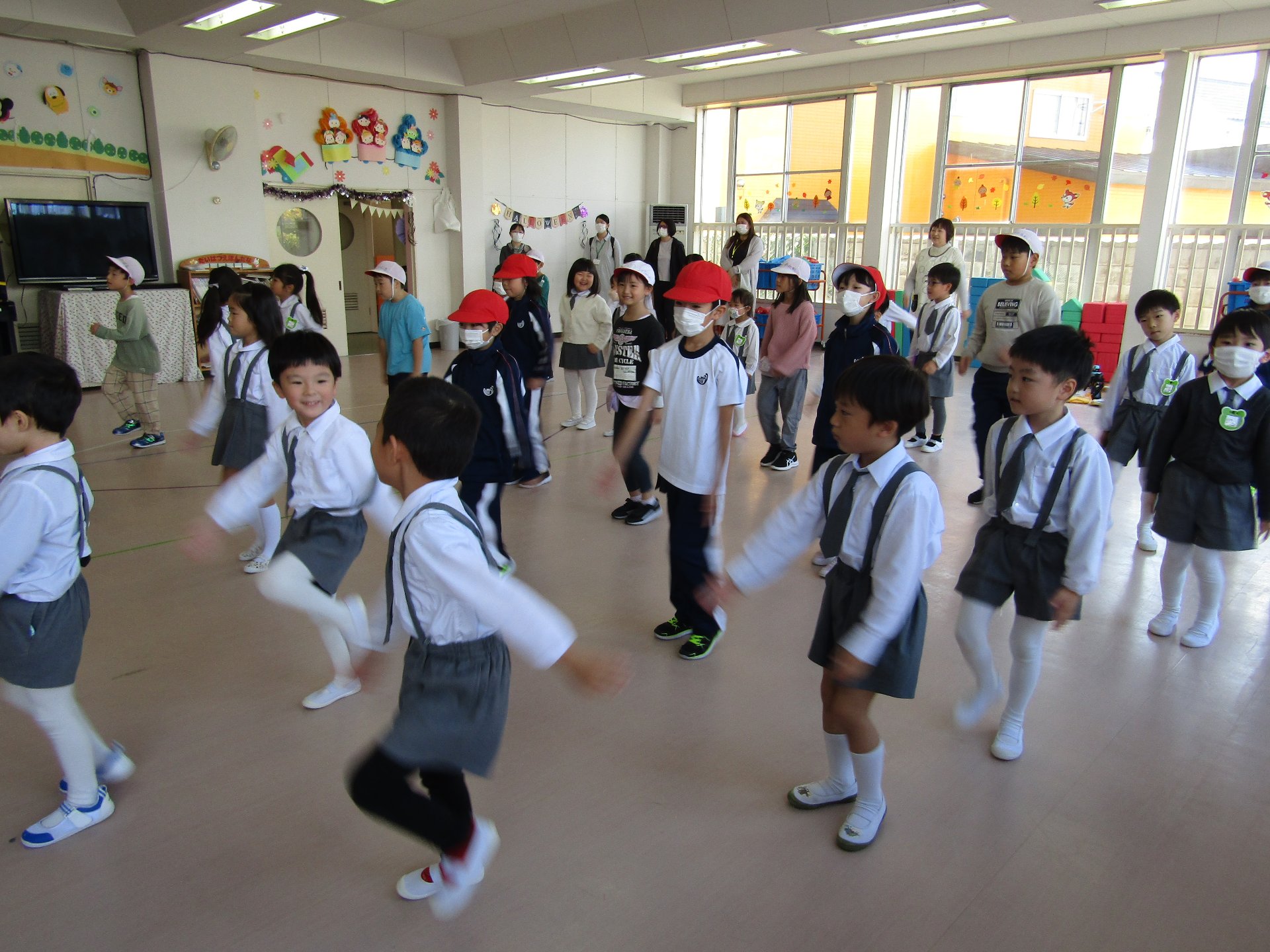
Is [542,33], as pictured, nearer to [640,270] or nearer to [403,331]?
[403,331]

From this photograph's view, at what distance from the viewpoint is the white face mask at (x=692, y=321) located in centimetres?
A: 310

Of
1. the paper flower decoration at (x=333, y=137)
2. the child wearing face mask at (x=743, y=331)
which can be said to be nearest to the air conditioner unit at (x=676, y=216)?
the paper flower decoration at (x=333, y=137)

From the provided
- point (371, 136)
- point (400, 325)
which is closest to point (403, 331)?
point (400, 325)

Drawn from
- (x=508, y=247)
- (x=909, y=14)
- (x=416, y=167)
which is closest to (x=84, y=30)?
(x=416, y=167)

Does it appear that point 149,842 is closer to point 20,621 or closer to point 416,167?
point 20,621

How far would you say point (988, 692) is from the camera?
2598 mm

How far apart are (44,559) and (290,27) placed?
25.2 feet

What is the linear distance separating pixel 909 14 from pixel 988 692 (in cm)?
698

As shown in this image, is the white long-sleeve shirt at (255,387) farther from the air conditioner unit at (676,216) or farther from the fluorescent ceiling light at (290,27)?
the air conditioner unit at (676,216)

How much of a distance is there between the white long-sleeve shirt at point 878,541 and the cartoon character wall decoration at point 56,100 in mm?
9302

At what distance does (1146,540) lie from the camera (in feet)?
14.0

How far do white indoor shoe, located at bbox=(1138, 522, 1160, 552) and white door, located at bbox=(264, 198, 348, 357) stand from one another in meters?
8.95

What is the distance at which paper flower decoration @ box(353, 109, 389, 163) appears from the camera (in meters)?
10.6

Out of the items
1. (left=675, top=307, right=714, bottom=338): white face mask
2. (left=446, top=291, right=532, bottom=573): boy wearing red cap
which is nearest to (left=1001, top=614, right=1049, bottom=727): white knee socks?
(left=675, top=307, right=714, bottom=338): white face mask
